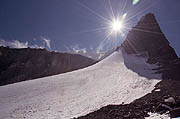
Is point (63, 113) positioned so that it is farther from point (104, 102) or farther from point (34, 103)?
point (34, 103)

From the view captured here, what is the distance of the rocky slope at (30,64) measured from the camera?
139ft

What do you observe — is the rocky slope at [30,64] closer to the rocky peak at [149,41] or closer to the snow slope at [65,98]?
the rocky peak at [149,41]

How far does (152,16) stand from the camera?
3525 centimetres

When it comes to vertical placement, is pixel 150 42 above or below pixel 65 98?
above

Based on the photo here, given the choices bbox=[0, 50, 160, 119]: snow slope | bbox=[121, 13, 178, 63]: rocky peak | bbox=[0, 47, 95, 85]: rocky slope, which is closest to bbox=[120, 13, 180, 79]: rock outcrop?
bbox=[121, 13, 178, 63]: rocky peak

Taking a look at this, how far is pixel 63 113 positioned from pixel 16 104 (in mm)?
6603

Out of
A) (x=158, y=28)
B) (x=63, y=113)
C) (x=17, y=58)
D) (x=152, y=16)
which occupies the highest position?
(x=17, y=58)

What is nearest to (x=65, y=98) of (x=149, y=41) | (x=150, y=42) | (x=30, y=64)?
(x=150, y=42)

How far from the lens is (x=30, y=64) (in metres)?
45.7

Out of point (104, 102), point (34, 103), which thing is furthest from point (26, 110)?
point (104, 102)

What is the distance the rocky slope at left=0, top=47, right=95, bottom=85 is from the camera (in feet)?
139

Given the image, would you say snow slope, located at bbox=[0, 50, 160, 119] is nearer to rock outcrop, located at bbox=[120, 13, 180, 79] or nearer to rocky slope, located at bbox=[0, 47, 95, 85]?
rock outcrop, located at bbox=[120, 13, 180, 79]

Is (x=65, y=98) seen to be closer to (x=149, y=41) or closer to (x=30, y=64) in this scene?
(x=149, y=41)

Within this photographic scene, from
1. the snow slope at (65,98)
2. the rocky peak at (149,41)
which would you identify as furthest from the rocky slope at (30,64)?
the snow slope at (65,98)
